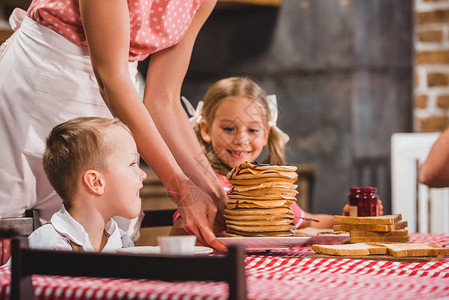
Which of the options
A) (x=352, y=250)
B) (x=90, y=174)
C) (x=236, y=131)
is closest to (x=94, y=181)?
(x=90, y=174)

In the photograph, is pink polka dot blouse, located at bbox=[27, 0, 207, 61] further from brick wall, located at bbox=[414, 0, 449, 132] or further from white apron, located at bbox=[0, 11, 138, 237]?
brick wall, located at bbox=[414, 0, 449, 132]

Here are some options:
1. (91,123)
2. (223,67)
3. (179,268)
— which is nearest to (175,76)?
(91,123)

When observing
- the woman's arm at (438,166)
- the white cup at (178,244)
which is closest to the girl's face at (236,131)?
the woman's arm at (438,166)

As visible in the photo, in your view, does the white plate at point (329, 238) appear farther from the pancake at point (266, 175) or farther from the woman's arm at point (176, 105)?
the woman's arm at point (176, 105)

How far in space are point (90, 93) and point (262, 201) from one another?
1.78 ft

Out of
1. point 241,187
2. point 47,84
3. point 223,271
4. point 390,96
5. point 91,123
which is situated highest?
point 390,96

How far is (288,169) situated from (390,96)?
2026 mm

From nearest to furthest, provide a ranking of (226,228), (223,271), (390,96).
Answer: (223,271) → (226,228) → (390,96)

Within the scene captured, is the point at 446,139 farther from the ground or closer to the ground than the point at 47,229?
farther from the ground

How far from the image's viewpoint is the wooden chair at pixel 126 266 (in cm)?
74

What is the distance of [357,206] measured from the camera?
1631 mm

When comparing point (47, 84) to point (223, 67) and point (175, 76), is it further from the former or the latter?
point (223, 67)

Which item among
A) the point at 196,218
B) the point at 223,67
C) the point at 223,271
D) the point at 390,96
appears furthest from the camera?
the point at 223,67

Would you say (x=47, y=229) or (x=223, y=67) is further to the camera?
(x=223, y=67)
